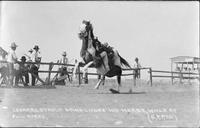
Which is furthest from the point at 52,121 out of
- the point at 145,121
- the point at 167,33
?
the point at 167,33

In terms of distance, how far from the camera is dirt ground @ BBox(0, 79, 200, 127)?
13.2 feet

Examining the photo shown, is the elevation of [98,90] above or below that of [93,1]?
below

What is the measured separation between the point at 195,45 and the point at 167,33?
209 mm

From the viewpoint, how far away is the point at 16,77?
4.30 meters

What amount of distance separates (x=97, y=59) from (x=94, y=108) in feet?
1.82

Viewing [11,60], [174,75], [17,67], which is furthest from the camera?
[174,75]

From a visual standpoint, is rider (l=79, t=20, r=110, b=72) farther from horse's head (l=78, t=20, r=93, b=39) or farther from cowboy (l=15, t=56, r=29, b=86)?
cowboy (l=15, t=56, r=29, b=86)

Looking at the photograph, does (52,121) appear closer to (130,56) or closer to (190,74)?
(130,56)

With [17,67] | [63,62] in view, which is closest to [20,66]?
[17,67]

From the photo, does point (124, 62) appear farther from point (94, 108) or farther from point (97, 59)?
point (94, 108)

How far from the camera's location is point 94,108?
4.15m

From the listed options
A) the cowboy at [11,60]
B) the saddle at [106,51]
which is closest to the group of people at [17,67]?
the cowboy at [11,60]

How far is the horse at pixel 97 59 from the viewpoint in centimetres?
436

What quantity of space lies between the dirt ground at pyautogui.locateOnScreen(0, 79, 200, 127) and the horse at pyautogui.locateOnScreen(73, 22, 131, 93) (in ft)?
0.27
